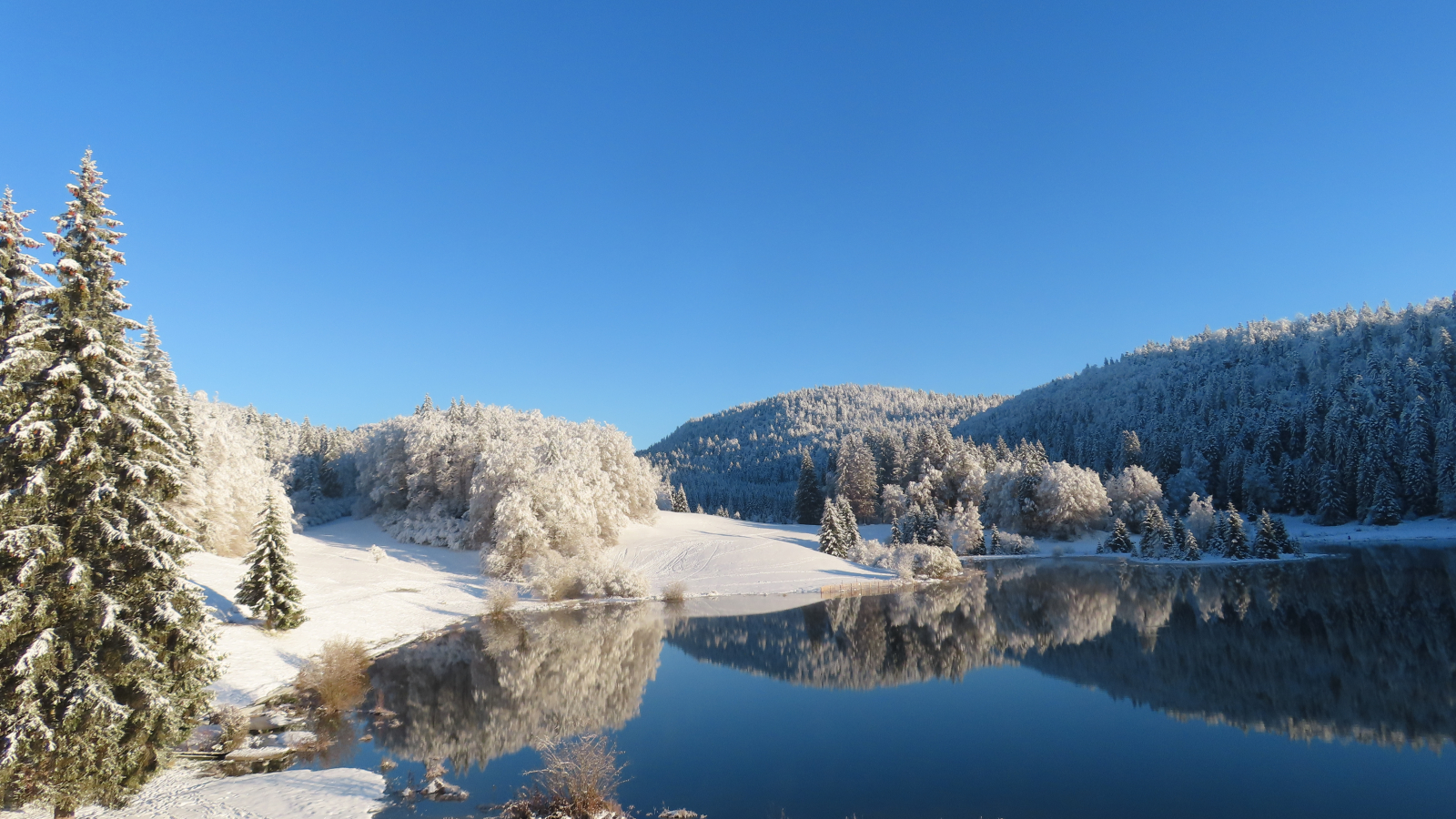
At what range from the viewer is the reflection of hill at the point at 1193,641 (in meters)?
20.3

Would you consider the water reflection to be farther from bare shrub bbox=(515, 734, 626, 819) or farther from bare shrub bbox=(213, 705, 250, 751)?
bare shrub bbox=(515, 734, 626, 819)

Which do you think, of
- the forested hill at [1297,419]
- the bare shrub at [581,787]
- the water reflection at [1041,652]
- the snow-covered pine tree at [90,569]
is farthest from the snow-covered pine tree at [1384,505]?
the snow-covered pine tree at [90,569]

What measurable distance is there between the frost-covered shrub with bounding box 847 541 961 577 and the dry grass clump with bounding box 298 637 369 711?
38.6 metres

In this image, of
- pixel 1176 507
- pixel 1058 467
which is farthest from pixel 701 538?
pixel 1176 507

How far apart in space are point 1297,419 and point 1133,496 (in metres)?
40.9

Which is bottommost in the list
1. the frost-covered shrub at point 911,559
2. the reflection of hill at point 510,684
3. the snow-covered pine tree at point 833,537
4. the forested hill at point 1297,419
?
the reflection of hill at point 510,684

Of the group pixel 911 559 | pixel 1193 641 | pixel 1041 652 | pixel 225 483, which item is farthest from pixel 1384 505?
pixel 225 483

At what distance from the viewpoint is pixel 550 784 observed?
1436 cm

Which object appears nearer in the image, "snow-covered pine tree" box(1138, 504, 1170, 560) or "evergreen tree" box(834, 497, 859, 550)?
"snow-covered pine tree" box(1138, 504, 1170, 560)

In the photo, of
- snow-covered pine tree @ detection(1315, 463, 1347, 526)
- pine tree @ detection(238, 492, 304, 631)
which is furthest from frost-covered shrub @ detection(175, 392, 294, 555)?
→ snow-covered pine tree @ detection(1315, 463, 1347, 526)

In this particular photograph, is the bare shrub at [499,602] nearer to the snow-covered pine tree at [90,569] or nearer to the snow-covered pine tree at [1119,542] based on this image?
the snow-covered pine tree at [90,569]

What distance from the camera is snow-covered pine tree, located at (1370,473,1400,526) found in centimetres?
6925

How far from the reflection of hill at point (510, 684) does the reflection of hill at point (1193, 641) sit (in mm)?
4702

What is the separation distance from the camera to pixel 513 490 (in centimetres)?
5091
